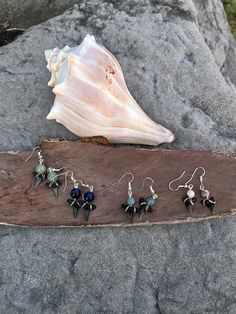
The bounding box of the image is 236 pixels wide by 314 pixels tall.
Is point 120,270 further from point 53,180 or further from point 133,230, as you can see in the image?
point 53,180

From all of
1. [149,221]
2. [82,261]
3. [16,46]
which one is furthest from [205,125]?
[16,46]

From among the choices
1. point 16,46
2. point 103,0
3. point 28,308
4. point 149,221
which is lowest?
point 28,308

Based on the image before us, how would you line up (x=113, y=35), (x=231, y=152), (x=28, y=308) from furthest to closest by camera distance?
1. (x=113, y=35)
2. (x=231, y=152)
3. (x=28, y=308)

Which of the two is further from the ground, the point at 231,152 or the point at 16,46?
the point at 16,46

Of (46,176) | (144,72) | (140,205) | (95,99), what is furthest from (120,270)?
(144,72)

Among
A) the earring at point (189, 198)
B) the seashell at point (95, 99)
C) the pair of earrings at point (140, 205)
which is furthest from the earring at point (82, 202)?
the earring at point (189, 198)

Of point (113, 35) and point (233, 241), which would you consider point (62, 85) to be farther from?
point (233, 241)

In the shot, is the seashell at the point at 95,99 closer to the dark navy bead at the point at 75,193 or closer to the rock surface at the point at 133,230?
the rock surface at the point at 133,230

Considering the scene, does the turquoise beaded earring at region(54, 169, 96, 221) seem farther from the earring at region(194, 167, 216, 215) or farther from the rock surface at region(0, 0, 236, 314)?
the earring at region(194, 167, 216, 215)
